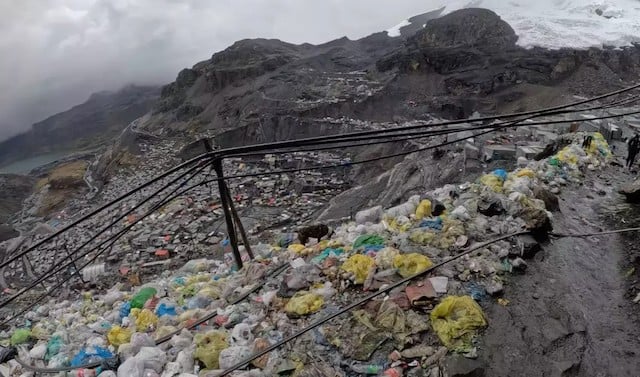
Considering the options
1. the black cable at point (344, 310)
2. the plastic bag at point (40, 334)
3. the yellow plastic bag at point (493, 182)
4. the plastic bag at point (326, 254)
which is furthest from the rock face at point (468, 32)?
the plastic bag at point (40, 334)

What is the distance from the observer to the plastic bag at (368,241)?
4.61m

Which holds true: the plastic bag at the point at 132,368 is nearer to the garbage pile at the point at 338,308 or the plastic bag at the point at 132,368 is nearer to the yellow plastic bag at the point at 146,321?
the garbage pile at the point at 338,308

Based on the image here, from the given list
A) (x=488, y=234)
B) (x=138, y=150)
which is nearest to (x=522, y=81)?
(x=488, y=234)

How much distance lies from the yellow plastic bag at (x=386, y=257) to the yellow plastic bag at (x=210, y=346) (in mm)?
1651

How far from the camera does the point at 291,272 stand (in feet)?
13.7

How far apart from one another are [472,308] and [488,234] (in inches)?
54.1

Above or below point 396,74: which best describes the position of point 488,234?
below

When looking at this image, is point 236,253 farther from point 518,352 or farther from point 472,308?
point 518,352

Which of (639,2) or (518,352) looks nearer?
(518,352)

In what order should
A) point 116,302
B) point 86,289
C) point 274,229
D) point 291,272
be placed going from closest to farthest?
point 291,272 < point 116,302 < point 86,289 < point 274,229

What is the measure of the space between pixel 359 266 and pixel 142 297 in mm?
3091

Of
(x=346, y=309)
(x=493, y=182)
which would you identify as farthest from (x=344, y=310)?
(x=493, y=182)

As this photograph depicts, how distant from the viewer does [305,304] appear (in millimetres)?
3598

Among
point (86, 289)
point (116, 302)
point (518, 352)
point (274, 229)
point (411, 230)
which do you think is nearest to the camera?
point (518, 352)
